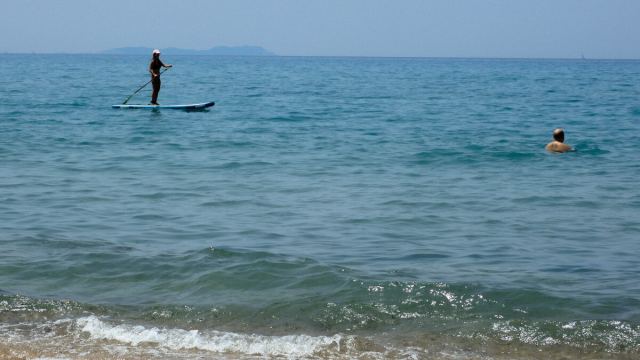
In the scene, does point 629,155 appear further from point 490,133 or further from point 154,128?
point 154,128

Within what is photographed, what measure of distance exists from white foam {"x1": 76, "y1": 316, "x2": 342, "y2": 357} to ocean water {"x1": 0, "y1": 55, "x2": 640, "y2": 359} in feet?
0.07

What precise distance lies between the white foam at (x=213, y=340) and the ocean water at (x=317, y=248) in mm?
22

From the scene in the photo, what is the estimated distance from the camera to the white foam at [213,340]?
6875 millimetres

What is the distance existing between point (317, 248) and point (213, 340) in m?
3.14

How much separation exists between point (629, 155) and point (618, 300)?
10968 millimetres

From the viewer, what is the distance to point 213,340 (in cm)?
706

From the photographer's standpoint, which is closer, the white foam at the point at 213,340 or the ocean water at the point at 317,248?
the white foam at the point at 213,340

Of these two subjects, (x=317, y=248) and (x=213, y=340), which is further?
(x=317, y=248)

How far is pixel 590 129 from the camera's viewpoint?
79.8ft

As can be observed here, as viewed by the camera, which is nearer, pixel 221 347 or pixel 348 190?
pixel 221 347

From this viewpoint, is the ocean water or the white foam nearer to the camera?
the white foam

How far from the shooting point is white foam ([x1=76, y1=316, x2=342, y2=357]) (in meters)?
6.88

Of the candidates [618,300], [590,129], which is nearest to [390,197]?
[618,300]

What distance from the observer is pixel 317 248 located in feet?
33.0
